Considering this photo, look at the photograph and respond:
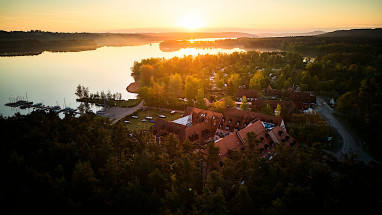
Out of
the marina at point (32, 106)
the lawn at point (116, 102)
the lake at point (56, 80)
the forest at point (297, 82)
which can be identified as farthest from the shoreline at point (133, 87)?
the marina at point (32, 106)

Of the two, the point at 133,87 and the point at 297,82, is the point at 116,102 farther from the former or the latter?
the point at 297,82

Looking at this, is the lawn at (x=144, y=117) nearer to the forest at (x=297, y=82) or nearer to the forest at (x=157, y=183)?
the forest at (x=297, y=82)

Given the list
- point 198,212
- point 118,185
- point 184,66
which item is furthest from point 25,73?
point 198,212

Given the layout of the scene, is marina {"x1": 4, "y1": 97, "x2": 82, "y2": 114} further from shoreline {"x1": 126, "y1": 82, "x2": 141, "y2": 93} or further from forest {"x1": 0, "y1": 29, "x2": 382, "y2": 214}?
forest {"x1": 0, "y1": 29, "x2": 382, "y2": 214}

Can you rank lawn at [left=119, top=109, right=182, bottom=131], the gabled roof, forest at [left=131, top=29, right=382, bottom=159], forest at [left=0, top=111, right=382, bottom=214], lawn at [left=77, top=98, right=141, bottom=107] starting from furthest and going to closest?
lawn at [left=77, top=98, right=141, bottom=107]
lawn at [left=119, top=109, right=182, bottom=131]
forest at [left=131, top=29, right=382, bottom=159]
the gabled roof
forest at [left=0, top=111, right=382, bottom=214]

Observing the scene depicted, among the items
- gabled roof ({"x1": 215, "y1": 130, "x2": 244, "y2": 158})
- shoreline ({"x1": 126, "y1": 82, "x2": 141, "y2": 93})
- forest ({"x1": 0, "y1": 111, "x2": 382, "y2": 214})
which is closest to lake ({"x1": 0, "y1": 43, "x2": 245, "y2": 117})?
shoreline ({"x1": 126, "y1": 82, "x2": 141, "y2": 93})

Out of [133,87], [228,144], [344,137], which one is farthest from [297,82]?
[228,144]

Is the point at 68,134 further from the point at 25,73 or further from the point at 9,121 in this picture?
the point at 25,73
